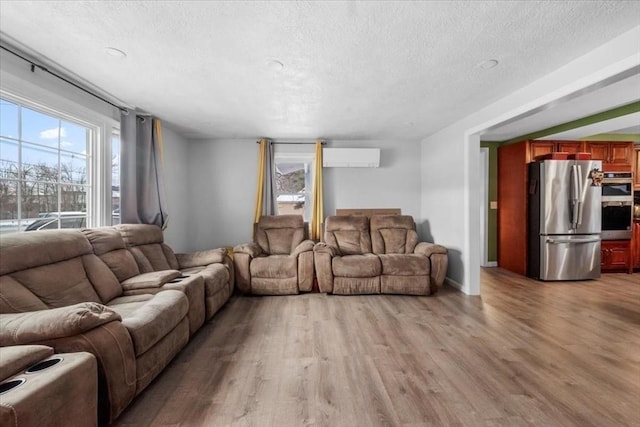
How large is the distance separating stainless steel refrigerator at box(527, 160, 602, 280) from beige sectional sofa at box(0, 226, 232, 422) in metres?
4.88

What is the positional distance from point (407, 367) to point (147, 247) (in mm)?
2862

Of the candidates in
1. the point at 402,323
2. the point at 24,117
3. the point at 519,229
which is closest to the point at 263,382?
the point at 402,323

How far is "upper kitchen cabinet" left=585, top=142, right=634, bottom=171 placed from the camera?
4602 mm

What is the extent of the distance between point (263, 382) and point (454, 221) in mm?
3268

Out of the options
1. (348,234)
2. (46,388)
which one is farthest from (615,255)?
(46,388)

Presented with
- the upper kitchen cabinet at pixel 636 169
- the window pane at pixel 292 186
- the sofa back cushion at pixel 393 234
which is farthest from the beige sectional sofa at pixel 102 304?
the upper kitchen cabinet at pixel 636 169

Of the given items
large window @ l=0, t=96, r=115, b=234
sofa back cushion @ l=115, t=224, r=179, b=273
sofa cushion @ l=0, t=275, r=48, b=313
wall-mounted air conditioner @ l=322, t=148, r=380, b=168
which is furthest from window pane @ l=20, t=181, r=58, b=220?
wall-mounted air conditioner @ l=322, t=148, r=380, b=168

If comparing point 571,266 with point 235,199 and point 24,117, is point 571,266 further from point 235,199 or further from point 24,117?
point 24,117

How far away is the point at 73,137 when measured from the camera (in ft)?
8.82

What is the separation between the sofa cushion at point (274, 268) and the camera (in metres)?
3.72

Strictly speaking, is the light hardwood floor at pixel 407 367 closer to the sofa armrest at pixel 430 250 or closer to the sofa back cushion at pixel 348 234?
the sofa armrest at pixel 430 250

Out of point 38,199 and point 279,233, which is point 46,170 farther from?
point 279,233

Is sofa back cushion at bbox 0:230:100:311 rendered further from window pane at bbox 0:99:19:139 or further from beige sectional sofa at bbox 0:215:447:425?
window pane at bbox 0:99:19:139

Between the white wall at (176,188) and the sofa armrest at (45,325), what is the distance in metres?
2.56
